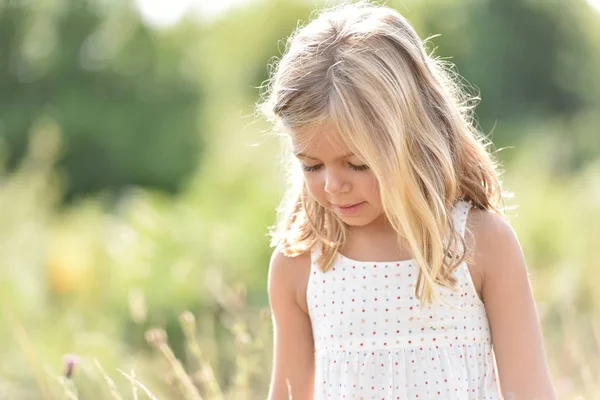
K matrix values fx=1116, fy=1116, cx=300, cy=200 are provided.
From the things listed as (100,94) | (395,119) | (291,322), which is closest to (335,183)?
(395,119)

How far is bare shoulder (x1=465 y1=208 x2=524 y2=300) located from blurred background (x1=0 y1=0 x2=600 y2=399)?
0.37 m

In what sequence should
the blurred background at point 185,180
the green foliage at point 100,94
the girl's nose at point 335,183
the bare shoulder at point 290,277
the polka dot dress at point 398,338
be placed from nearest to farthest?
the girl's nose at point 335,183 < the polka dot dress at point 398,338 < the bare shoulder at point 290,277 < the blurred background at point 185,180 < the green foliage at point 100,94

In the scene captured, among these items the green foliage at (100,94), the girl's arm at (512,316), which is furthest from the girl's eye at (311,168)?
the green foliage at (100,94)

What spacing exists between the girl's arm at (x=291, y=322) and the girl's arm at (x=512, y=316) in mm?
410

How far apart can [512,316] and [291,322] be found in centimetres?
49

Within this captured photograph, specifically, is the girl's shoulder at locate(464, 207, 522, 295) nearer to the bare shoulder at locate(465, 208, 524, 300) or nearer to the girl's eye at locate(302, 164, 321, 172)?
the bare shoulder at locate(465, 208, 524, 300)

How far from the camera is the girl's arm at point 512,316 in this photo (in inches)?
87.8

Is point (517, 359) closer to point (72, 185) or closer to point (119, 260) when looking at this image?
point (119, 260)

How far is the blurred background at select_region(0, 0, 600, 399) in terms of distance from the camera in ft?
14.7

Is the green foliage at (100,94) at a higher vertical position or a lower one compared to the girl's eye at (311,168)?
higher

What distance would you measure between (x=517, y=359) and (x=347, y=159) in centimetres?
53

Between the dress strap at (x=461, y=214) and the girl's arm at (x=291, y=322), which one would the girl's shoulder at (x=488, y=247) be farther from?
the girl's arm at (x=291, y=322)

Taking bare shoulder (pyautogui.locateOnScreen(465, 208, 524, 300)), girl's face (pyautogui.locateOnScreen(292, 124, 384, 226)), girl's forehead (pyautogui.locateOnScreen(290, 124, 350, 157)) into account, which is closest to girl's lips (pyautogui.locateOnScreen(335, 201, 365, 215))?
girl's face (pyautogui.locateOnScreen(292, 124, 384, 226))

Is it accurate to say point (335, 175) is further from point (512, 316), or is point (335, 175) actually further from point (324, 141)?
point (512, 316)
